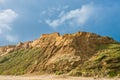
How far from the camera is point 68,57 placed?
97.7m

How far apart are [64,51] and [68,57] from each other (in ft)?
15.1

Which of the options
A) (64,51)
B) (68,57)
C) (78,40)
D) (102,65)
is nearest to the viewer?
(102,65)

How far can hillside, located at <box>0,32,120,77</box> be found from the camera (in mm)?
88562

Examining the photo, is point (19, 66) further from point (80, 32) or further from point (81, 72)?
point (81, 72)

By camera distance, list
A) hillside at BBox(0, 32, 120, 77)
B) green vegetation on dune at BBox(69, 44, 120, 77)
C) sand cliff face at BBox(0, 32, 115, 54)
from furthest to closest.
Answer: sand cliff face at BBox(0, 32, 115, 54)
hillside at BBox(0, 32, 120, 77)
green vegetation on dune at BBox(69, 44, 120, 77)

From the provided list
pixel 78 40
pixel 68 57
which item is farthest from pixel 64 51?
pixel 78 40

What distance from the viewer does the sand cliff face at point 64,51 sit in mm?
95625

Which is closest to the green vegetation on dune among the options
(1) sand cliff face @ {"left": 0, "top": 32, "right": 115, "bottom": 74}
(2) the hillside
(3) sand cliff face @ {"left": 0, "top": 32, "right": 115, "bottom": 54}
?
(2) the hillside

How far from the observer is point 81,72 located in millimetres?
87312

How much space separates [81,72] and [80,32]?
2191cm

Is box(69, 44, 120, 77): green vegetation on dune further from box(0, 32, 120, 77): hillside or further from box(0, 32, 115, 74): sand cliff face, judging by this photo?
box(0, 32, 115, 74): sand cliff face

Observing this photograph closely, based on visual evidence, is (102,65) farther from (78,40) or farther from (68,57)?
(78,40)

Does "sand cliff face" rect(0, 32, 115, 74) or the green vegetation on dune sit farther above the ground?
"sand cliff face" rect(0, 32, 115, 74)

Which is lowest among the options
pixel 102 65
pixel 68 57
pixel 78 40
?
pixel 102 65
